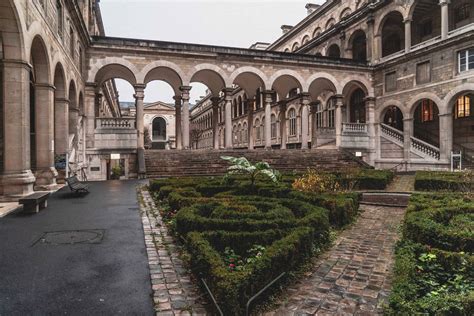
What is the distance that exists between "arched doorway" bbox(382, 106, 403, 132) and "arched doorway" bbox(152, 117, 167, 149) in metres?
50.9

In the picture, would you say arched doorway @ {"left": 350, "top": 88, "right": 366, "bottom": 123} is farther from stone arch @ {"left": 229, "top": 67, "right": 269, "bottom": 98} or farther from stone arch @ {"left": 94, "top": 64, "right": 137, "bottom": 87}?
stone arch @ {"left": 94, "top": 64, "right": 137, "bottom": 87}

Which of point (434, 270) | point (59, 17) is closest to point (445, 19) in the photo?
point (59, 17)

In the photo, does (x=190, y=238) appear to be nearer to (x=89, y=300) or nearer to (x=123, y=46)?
(x=89, y=300)

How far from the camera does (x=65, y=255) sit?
543 centimetres

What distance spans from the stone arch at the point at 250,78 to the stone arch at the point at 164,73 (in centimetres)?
426

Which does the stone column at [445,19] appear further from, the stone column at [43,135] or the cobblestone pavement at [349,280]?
the stone column at [43,135]

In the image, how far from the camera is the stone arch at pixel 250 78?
26.4m

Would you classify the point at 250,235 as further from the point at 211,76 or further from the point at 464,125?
the point at 464,125

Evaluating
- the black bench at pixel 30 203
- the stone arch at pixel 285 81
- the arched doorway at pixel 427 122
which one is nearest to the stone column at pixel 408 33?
the arched doorway at pixel 427 122

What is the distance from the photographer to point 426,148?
80.6 feet

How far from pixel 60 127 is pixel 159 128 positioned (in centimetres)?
5882

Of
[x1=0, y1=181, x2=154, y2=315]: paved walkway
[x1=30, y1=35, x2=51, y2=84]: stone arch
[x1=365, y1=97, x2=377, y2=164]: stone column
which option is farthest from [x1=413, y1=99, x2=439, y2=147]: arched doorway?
[x1=30, y1=35, x2=51, y2=84]: stone arch

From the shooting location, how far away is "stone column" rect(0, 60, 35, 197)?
10.2 metres

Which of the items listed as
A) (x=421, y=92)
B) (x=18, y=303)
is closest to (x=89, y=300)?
(x=18, y=303)
